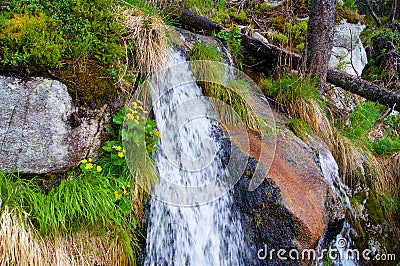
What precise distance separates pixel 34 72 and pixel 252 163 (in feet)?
6.62

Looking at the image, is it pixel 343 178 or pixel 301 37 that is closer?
pixel 343 178

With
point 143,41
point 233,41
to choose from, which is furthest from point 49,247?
point 233,41

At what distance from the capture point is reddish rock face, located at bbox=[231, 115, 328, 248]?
261 centimetres

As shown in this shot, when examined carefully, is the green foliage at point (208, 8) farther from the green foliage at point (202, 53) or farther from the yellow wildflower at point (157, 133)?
the yellow wildflower at point (157, 133)

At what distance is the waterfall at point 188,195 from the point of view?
2.72m

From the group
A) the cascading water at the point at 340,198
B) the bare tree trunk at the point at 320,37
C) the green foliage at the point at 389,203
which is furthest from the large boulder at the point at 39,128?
the green foliage at the point at 389,203

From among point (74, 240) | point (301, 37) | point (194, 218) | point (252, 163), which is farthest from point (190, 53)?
point (301, 37)

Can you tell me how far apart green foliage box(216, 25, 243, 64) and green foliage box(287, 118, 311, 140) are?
1.23m

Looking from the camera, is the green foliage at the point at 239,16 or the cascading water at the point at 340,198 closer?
the cascading water at the point at 340,198

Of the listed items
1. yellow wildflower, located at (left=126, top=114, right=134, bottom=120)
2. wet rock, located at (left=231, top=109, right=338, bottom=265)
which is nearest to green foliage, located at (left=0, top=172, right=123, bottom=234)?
yellow wildflower, located at (left=126, top=114, right=134, bottom=120)

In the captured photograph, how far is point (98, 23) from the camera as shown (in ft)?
10.5

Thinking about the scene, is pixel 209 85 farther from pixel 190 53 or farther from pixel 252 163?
pixel 252 163

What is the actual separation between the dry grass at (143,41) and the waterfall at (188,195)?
0.21 m

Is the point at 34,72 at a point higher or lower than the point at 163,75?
lower
